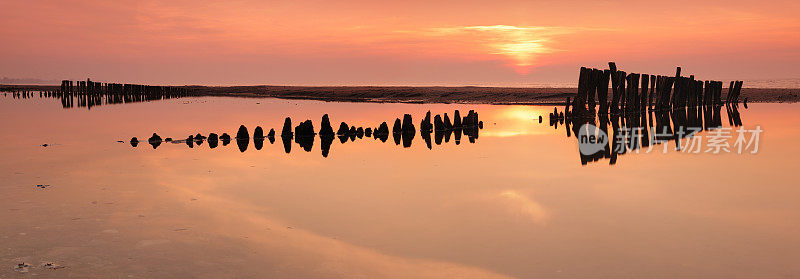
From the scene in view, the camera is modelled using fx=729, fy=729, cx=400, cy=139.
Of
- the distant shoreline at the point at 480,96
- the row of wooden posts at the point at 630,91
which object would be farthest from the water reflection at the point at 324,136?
the distant shoreline at the point at 480,96

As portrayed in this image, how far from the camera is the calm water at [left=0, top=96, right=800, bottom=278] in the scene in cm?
667

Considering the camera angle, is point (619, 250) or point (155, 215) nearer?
point (619, 250)

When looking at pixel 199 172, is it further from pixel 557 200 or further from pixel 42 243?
pixel 557 200

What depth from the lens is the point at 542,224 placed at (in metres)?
8.28

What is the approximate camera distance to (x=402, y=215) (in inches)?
350

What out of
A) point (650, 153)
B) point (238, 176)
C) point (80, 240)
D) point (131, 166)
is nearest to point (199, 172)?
point (238, 176)

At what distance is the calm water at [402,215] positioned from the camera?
21.9 ft

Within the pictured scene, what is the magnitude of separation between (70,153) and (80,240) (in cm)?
1025

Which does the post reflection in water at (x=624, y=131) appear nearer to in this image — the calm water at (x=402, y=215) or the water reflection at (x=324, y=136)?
the calm water at (x=402, y=215)

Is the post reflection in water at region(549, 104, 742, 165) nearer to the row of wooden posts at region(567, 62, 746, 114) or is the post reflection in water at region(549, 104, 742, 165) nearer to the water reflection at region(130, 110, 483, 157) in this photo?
Answer: the row of wooden posts at region(567, 62, 746, 114)

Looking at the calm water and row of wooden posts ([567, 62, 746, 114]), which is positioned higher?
row of wooden posts ([567, 62, 746, 114])

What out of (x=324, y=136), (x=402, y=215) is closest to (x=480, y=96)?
(x=324, y=136)

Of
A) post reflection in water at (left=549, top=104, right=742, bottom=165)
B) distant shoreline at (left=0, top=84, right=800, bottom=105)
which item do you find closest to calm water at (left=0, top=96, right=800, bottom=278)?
post reflection in water at (left=549, top=104, right=742, bottom=165)

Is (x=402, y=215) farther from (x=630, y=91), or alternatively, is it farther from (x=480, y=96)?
(x=480, y=96)
